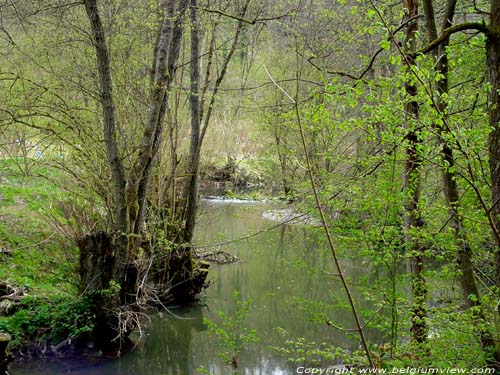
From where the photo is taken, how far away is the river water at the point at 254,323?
17.7ft

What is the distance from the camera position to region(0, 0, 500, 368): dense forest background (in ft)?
9.72

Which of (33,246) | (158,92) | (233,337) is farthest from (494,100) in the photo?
(33,246)

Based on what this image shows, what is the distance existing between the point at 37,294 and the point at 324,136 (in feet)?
25.9

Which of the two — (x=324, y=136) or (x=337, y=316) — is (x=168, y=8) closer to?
(x=337, y=316)

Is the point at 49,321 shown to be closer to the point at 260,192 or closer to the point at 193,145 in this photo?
the point at 260,192

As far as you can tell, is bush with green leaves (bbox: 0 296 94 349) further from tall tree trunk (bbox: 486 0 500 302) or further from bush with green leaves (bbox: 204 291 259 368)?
tall tree trunk (bbox: 486 0 500 302)

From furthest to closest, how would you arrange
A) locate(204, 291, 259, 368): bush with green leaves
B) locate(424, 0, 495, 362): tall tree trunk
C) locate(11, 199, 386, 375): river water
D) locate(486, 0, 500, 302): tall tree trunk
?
locate(11, 199, 386, 375): river water < locate(204, 291, 259, 368): bush with green leaves < locate(424, 0, 495, 362): tall tree trunk < locate(486, 0, 500, 302): tall tree trunk

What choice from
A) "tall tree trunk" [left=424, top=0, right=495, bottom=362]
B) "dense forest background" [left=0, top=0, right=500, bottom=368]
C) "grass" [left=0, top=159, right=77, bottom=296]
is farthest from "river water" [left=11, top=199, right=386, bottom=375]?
"grass" [left=0, top=159, right=77, bottom=296]

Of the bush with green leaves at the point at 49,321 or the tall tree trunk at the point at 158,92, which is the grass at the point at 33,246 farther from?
the tall tree trunk at the point at 158,92

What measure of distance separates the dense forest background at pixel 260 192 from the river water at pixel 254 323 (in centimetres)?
35

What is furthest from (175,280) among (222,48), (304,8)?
(304,8)

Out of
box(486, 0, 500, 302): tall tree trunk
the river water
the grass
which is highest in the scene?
box(486, 0, 500, 302): tall tree trunk

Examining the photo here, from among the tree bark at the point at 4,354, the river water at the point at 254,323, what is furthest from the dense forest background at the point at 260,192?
the tree bark at the point at 4,354

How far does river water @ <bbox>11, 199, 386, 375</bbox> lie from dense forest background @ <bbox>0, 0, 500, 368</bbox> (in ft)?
1.14
